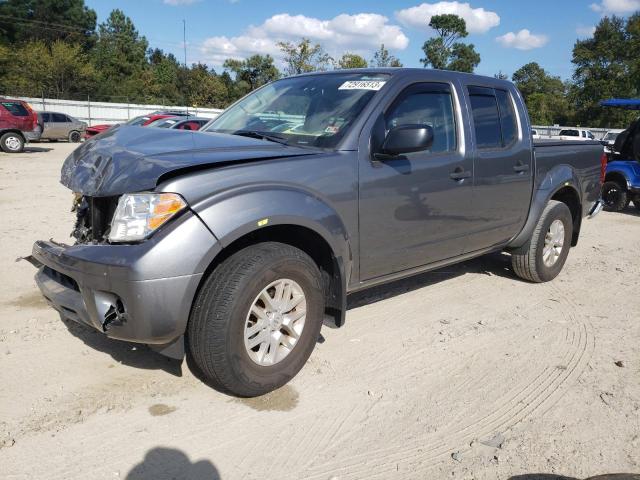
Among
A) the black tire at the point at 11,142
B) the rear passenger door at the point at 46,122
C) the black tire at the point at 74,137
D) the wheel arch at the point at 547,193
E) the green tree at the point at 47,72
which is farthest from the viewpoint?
the green tree at the point at 47,72

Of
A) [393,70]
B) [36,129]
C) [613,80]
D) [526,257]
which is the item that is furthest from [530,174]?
[613,80]

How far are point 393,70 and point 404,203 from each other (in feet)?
3.32

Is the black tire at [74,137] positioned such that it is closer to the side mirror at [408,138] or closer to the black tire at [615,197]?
the black tire at [615,197]

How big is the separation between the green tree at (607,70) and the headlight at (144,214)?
149ft

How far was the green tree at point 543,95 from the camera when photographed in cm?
4931

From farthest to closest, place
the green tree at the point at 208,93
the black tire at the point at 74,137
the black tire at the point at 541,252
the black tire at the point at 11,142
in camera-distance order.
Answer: the green tree at the point at 208,93 → the black tire at the point at 74,137 → the black tire at the point at 11,142 → the black tire at the point at 541,252

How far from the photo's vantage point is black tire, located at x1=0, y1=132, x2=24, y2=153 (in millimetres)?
18594

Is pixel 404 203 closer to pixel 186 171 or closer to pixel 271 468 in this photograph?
pixel 186 171

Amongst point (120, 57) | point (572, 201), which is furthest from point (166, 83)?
point (572, 201)

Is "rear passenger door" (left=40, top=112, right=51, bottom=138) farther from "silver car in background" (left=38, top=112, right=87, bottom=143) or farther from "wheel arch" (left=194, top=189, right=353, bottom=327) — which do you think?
"wheel arch" (left=194, top=189, right=353, bottom=327)

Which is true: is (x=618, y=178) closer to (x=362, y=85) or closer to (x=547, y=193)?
(x=547, y=193)

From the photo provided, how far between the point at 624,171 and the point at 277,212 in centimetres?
1014

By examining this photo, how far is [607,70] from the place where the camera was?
4428cm

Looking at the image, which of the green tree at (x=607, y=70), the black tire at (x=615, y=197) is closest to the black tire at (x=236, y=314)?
the black tire at (x=615, y=197)
